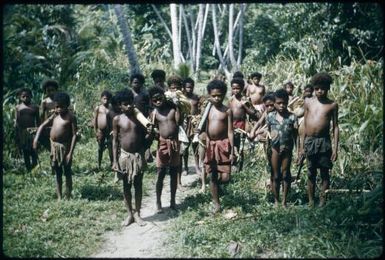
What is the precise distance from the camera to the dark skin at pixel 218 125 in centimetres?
583

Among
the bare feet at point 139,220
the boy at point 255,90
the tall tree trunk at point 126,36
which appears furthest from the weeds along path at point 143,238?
the tall tree trunk at point 126,36

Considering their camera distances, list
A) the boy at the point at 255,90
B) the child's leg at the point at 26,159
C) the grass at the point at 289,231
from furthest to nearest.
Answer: the boy at the point at 255,90, the child's leg at the point at 26,159, the grass at the point at 289,231

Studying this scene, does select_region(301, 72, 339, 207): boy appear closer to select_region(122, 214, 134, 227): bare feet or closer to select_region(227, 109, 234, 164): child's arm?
select_region(227, 109, 234, 164): child's arm

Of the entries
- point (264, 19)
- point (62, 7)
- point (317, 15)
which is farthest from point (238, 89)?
point (264, 19)

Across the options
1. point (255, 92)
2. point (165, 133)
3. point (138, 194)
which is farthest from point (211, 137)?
point (255, 92)

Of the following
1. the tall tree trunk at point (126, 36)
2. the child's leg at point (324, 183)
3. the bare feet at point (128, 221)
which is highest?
the tall tree trunk at point (126, 36)

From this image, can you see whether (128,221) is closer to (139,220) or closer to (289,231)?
(139,220)

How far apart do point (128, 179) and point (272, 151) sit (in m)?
2.09

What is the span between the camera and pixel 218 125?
589 cm

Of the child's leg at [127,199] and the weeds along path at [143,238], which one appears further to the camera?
the child's leg at [127,199]

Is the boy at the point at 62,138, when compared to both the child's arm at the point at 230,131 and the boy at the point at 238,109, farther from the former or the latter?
the boy at the point at 238,109

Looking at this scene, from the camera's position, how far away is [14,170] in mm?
8336

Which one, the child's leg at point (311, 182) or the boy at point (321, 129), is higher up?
the boy at point (321, 129)

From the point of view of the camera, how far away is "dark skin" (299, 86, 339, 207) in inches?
221
